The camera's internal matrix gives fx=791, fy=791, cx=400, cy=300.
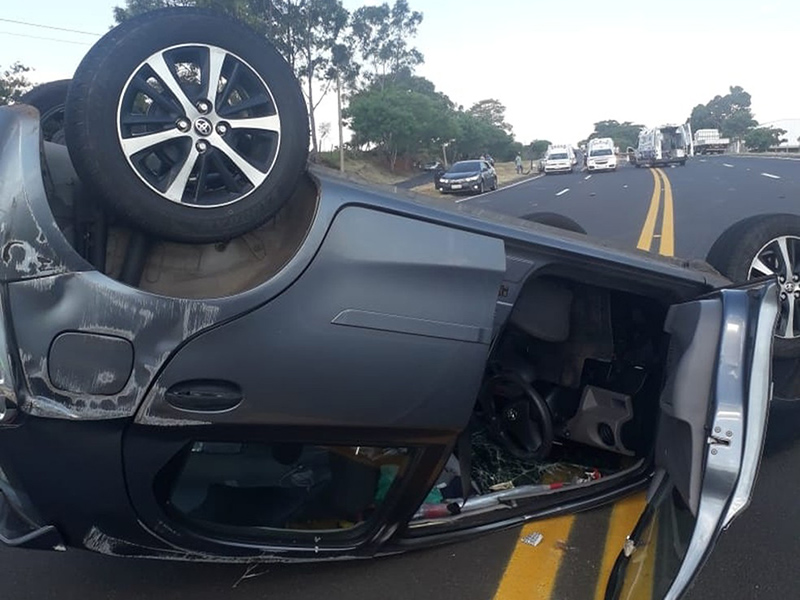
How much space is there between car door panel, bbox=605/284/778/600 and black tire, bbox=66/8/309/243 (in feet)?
4.47

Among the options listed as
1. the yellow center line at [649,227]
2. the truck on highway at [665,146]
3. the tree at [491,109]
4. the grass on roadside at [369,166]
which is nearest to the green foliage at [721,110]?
the tree at [491,109]

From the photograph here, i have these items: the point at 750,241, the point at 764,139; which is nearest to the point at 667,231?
the point at 750,241

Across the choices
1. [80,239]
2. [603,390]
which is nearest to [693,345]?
[603,390]

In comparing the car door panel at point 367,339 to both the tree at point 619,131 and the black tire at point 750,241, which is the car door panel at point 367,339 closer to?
the black tire at point 750,241

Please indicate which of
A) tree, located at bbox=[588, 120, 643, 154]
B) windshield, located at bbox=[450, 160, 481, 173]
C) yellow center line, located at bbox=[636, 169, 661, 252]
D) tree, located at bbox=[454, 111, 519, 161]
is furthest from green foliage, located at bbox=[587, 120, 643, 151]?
yellow center line, located at bbox=[636, 169, 661, 252]

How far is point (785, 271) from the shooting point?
12.3 feet

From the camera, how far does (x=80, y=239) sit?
2400mm

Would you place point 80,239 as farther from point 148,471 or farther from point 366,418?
point 366,418

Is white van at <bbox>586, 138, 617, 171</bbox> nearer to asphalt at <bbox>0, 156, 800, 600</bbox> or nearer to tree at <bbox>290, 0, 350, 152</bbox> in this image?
tree at <bbox>290, 0, 350, 152</bbox>

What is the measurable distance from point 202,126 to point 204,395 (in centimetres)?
82

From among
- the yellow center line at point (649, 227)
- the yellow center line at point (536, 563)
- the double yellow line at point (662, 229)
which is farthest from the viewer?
the yellow center line at point (649, 227)

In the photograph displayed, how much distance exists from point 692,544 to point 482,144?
83582 mm

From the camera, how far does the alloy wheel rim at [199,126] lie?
233 centimetres

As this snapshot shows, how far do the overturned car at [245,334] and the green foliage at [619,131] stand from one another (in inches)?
4950
